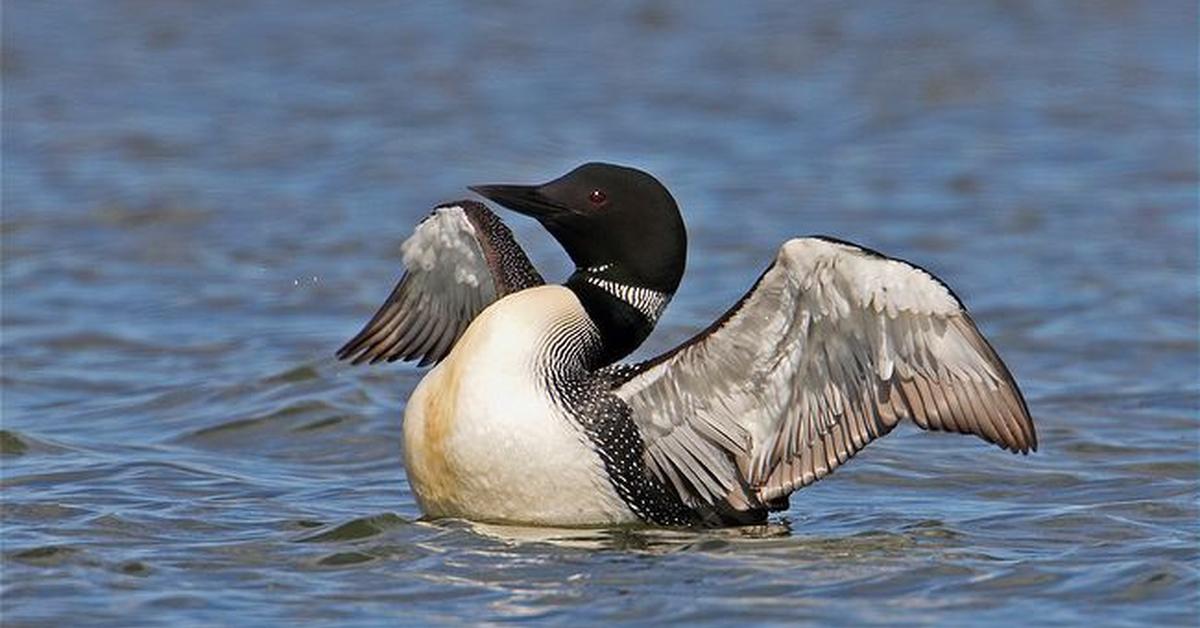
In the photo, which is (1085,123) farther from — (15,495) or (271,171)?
(15,495)

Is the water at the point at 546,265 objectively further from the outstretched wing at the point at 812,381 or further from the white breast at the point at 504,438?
the outstretched wing at the point at 812,381

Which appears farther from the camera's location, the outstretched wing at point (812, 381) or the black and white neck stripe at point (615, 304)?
the black and white neck stripe at point (615, 304)

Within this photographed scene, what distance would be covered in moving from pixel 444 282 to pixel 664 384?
1213 mm

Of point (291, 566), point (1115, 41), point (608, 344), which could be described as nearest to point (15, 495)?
point (291, 566)

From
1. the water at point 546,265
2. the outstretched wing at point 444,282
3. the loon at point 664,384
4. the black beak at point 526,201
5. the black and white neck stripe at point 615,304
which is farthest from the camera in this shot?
the outstretched wing at point 444,282

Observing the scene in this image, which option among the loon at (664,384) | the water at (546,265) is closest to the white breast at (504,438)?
the loon at (664,384)

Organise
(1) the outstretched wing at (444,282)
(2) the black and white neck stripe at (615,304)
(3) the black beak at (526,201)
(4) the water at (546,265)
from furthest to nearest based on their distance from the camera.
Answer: (1) the outstretched wing at (444,282) → (2) the black and white neck stripe at (615,304) → (3) the black beak at (526,201) → (4) the water at (546,265)

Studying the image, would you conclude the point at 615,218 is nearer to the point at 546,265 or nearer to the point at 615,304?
the point at 615,304

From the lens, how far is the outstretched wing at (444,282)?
8852 millimetres

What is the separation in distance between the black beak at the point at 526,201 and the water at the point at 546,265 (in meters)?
1.09

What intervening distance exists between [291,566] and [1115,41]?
13290 millimetres

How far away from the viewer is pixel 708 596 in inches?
294

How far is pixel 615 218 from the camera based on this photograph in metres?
8.48

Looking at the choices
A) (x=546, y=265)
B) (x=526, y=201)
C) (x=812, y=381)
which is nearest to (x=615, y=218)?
(x=526, y=201)
